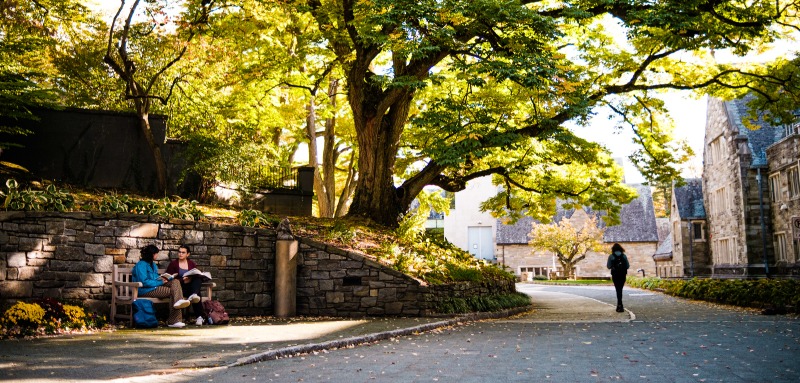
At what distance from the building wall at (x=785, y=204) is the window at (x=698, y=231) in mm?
9253

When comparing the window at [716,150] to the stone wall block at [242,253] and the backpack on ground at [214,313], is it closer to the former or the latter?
the stone wall block at [242,253]

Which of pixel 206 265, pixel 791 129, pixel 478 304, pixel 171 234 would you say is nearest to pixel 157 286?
pixel 171 234

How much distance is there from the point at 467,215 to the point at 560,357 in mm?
47910

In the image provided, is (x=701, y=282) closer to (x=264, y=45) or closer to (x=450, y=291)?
(x=450, y=291)

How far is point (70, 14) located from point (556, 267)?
139 feet

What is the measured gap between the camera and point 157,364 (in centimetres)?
709

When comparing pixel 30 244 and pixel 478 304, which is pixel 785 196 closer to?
pixel 478 304

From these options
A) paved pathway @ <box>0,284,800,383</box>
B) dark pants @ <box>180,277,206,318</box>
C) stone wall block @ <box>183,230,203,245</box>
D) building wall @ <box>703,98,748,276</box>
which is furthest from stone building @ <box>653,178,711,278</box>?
dark pants @ <box>180,277,206,318</box>

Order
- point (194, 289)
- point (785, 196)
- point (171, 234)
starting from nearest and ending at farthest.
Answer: point (194, 289), point (171, 234), point (785, 196)

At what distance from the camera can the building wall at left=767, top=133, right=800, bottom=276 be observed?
27969mm

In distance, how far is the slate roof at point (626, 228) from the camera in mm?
51438

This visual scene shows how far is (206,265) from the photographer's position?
43.6ft

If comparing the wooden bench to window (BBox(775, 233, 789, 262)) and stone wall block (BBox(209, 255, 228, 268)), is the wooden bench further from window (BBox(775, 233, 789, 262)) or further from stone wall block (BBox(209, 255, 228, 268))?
window (BBox(775, 233, 789, 262))

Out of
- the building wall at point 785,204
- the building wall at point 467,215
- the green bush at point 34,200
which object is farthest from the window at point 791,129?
the building wall at point 467,215
